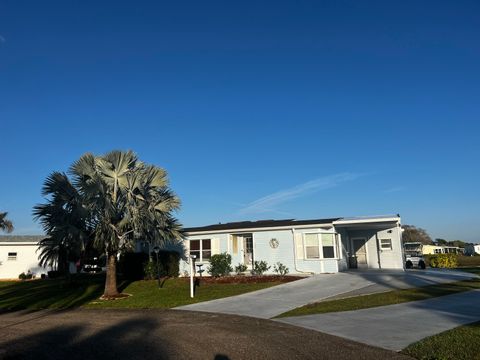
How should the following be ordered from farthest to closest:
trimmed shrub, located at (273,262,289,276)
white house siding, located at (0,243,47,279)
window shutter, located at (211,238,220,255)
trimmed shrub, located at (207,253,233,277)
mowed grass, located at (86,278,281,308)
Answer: white house siding, located at (0,243,47,279) → window shutter, located at (211,238,220,255) → trimmed shrub, located at (207,253,233,277) → trimmed shrub, located at (273,262,289,276) → mowed grass, located at (86,278,281,308)

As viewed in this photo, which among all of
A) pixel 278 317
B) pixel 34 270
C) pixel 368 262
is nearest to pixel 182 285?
pixel 278 317

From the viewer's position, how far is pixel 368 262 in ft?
89.1

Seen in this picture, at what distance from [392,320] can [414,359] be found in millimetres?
3637

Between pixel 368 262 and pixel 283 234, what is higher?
pixel 283 234

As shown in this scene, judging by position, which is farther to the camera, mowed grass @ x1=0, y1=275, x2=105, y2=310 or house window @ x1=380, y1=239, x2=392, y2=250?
house window @ x1=380, y1=239, x2=392, y2=250

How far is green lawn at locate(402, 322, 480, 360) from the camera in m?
6.97

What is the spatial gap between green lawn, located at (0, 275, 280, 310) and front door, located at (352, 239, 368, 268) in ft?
33.4

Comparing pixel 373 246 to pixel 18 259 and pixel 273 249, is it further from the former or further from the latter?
pixel 18 259

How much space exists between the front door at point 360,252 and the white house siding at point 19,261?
2471 cm

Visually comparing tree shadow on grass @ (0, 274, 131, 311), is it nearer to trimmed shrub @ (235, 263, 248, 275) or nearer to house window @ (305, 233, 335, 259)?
trimmed shrub @ (235, 263, 248, 275)

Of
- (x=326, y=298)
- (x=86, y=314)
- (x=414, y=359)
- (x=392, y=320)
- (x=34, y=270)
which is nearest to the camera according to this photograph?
(x=414, y=359)

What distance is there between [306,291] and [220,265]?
8188 mm

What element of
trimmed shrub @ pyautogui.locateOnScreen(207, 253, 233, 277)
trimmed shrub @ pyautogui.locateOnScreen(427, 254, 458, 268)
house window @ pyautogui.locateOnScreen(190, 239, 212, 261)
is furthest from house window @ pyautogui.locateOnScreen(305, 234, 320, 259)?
trimmed shrub @ pyautogui.locateOnScreen(427, 254, 458, 268)

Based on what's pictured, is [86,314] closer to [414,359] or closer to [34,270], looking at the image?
[414,359]
